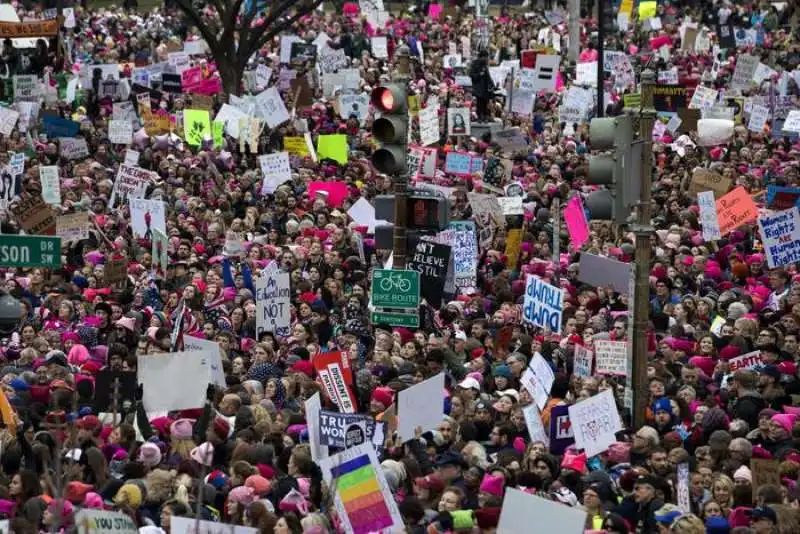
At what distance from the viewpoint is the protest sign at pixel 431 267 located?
2086 cm

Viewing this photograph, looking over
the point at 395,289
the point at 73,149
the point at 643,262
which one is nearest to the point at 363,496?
the point at 643,262

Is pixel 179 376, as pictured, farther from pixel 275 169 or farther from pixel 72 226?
pixel 275 169

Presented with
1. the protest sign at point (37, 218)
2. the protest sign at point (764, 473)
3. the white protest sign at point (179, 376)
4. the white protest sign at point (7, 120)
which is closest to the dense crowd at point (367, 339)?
the protest sign at point (764, 473)

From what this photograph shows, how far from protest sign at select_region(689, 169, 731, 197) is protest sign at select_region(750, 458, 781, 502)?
13.7m

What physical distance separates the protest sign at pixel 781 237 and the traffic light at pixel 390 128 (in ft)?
19.5

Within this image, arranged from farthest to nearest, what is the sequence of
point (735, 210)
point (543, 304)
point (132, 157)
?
point (132, 157) < point (735, 210) < point (543, 304)

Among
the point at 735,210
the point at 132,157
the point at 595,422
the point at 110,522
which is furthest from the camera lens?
the point at 132,157

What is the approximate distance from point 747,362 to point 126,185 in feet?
39.9

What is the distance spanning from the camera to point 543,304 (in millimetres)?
20094

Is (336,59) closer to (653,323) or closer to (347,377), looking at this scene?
(653,323)

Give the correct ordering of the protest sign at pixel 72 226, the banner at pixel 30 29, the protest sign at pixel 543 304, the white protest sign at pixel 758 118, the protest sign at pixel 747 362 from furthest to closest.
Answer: the banner at pixel 30 29 → the white protest sign at pixel 758 118 → the protest sign at pixel 72 226 → the protest sign at pixel 543 304 → the protest sign at pixel 747 362

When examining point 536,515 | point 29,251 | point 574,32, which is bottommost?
point 574,32

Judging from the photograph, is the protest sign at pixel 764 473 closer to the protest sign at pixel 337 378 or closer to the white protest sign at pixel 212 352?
the protest sign at pixel 337 378

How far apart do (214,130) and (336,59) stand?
9.69m
